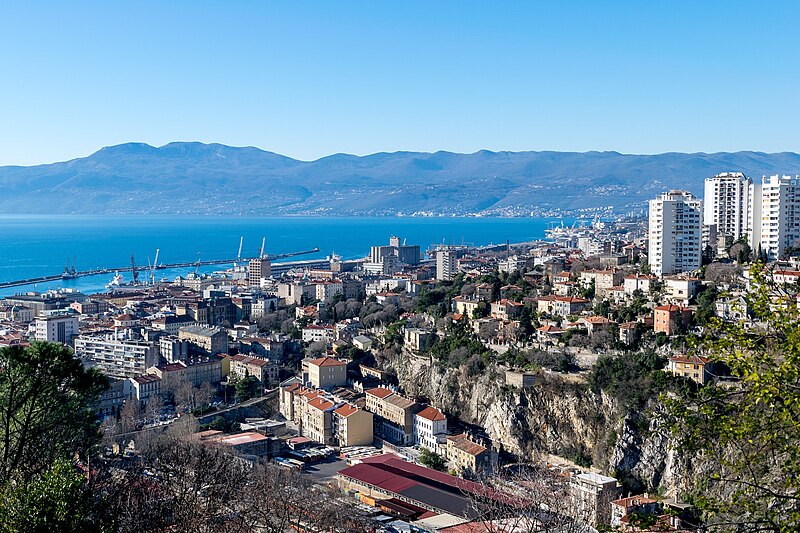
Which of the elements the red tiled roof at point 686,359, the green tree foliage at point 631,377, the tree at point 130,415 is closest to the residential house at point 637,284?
the green tree foliage at point 631,377

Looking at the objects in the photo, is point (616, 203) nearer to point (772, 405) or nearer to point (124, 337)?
point (124, 337)

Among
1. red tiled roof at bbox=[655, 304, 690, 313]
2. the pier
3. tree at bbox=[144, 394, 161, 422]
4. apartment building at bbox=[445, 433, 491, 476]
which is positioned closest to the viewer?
apartment building at bbox=[445, 433, 491, 476]

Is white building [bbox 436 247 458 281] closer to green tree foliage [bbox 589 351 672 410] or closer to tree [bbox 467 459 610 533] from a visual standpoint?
green tree foliage [bbox 589 351 672 410]

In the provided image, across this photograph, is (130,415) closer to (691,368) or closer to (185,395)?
(185,395)

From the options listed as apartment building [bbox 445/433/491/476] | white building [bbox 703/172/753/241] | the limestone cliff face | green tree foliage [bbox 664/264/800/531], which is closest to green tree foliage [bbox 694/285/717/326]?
the limestone cliff face

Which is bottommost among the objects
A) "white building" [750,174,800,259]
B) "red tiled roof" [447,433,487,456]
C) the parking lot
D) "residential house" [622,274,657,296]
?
the parking lot

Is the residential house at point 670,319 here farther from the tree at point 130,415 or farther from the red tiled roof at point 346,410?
the tree at point 130,415
